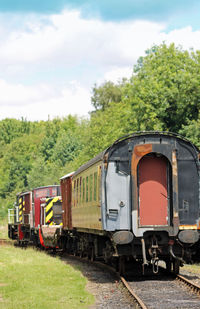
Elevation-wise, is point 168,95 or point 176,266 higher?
point 168,95

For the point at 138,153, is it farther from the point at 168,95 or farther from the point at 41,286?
the point at 168,95

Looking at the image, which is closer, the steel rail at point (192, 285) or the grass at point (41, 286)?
the grass at point (41, 286)

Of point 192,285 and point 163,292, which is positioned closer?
point 163,292

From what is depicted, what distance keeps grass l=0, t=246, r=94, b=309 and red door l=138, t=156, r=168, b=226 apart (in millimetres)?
2286

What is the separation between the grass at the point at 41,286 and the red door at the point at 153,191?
229 centimetres

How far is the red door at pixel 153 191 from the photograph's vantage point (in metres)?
14.1

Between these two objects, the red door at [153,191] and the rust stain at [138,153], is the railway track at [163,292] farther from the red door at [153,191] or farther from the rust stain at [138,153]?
the rust stain at [138,153]

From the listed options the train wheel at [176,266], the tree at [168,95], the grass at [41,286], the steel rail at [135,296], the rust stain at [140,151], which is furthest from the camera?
the tree at [168,95]

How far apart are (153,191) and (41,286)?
346cm

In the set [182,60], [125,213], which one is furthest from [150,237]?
[182,60]

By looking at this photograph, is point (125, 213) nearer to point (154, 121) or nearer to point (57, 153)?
point (154, 121)

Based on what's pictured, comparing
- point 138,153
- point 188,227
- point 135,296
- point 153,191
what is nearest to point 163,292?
point 135,296

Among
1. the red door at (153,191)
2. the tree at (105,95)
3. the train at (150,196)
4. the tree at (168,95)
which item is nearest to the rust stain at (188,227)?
the train at (150,196)

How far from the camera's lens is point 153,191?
14.2 meters
